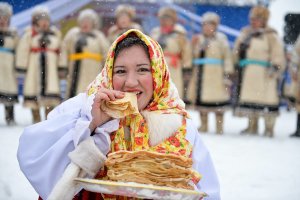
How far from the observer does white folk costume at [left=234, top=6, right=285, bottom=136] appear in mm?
7777

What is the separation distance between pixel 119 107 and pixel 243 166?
4.21 m

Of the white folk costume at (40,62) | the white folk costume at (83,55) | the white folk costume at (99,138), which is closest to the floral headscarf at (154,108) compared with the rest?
the white folk costume at (99,138)

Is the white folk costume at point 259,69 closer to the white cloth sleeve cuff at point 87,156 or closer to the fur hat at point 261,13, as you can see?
the fur hat at point 261,13

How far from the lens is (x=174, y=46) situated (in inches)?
312

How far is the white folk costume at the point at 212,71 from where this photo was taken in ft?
26.1

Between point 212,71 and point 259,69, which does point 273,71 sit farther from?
point 212,71

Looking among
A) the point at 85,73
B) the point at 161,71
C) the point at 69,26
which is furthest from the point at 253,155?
the point at 69,26

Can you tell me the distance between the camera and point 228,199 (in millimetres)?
4066

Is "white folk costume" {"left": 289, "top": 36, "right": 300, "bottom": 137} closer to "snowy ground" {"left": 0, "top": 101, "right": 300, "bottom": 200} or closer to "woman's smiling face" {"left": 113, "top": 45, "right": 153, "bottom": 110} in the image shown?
"snowy ground" {"left": 0, "top": 101, "right": 300, "bottom": 200}

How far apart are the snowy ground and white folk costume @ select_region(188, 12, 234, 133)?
0.51m

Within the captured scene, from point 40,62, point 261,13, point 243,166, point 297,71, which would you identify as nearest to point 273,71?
point 297,71

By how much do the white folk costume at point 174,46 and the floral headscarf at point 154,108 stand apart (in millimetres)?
5985

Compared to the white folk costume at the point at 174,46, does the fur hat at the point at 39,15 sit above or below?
above

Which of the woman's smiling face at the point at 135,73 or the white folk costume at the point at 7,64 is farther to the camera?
the white folk costume at the point at 7,64
